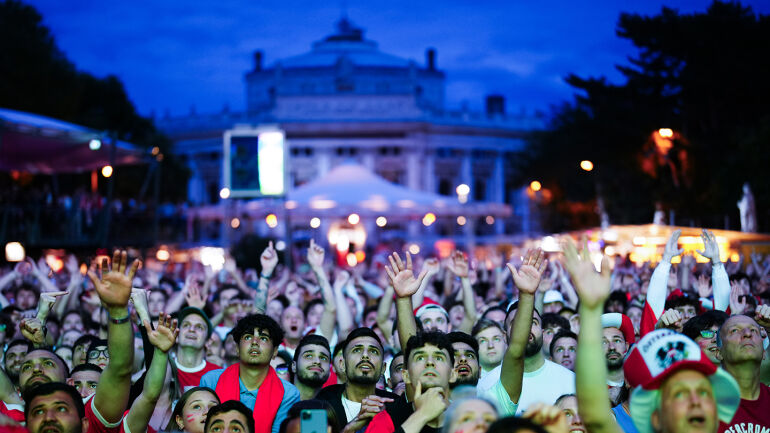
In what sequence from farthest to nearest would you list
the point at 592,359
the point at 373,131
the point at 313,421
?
the point at 373,131 < the point at 313,421 < the point at 592,359

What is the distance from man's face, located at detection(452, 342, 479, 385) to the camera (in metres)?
4.98

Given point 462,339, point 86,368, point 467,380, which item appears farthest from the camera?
point 86,368

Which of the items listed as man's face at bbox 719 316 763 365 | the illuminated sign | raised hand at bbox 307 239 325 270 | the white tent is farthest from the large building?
man's face at bbox 719 316 763 365

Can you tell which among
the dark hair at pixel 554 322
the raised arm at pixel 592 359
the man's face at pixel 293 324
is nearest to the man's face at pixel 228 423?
the raised arm at pixel 592 359

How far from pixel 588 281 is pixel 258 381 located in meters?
2.68

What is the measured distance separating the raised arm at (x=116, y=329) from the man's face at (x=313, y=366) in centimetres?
160

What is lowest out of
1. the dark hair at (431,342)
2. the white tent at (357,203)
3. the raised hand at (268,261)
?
the dark hair at (431,342)

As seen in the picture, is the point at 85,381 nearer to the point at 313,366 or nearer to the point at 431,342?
the point at 313,366

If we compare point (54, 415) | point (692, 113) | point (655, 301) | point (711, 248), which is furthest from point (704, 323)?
point (692, 113)

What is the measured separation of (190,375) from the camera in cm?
651

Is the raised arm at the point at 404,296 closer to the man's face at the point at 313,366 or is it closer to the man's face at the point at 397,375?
the man's face at the point at 397,375

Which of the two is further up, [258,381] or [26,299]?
[26,299]

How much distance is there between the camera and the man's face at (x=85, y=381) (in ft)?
18.8

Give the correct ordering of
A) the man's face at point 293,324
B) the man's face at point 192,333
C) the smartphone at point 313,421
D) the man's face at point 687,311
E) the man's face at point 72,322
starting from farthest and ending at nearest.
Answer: the man's face at point 72,322 < the man's face at point 293,324 < the man's face at point 687,311 < the man's face at point 192,333 < the smartphone at point 313,421
